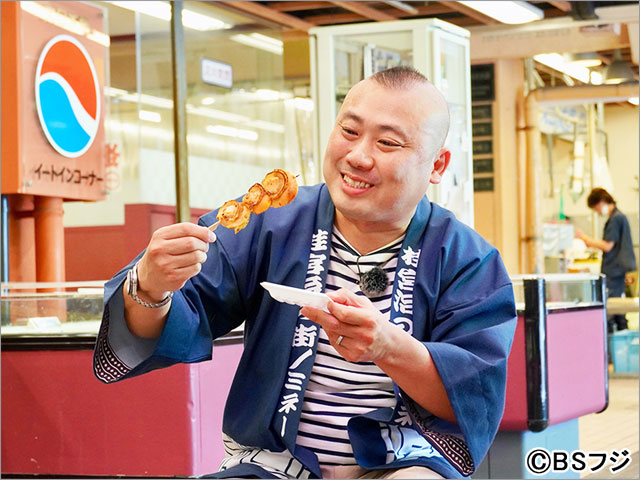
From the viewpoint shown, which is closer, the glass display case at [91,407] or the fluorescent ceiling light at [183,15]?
the glass display case at [91,407]

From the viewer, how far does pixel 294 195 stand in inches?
64.9

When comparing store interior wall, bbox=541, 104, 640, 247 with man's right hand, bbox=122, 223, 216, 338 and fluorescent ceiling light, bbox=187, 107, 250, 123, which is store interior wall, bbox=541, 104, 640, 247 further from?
man's right hand, bbox=122, 223, 216, 338

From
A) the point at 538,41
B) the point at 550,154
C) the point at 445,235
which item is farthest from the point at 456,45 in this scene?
the point at 550,154

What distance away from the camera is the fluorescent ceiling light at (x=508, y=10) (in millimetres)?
7934

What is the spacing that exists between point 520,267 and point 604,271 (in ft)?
4.54

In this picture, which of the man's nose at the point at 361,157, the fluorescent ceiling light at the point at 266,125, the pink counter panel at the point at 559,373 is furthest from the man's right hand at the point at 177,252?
the fluorescent ceiling light at the point at 266,125

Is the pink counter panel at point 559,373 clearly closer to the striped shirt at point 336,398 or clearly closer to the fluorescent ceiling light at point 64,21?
the striped shirt at point 336,398

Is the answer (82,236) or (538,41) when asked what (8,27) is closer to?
(82,236)

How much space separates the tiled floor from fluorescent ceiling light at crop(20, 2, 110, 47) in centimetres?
312

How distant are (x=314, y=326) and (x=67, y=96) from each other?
3.34m

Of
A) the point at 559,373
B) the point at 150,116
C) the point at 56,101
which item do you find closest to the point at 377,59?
the point at 150,116

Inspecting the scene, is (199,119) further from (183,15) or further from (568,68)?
(568,68)

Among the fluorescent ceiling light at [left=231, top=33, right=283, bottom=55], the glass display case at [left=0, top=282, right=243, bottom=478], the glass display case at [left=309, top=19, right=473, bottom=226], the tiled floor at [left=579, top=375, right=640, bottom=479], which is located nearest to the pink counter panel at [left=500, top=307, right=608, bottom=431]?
the tiled floor at [left=579, top=375, right=640, bottom=479]

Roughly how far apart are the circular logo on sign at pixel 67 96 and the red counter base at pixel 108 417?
1718 mm
